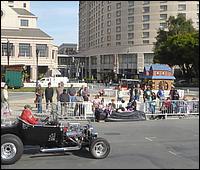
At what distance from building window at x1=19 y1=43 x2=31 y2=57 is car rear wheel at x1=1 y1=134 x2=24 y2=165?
76911 millimetres

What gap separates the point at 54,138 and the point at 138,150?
7.87 ft

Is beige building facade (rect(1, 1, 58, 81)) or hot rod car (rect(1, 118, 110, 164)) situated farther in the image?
beige building facade (rect(1, 1, 58, 81))

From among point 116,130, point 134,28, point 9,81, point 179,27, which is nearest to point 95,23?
point 134,28

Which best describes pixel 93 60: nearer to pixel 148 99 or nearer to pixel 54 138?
pixel 148 99

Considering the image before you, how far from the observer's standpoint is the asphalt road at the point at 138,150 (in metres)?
7.76

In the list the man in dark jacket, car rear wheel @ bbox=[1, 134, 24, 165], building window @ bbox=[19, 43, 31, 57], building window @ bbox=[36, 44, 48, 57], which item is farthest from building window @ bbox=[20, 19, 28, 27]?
car rear wheel @ bbox=[1, 134, 24, 165]

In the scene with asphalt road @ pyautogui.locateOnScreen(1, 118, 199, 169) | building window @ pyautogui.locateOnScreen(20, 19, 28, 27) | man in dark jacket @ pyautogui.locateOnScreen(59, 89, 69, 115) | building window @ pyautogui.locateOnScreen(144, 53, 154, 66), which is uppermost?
building window @ pyautogui.locateOnScreen(20, 19, 28, 27)

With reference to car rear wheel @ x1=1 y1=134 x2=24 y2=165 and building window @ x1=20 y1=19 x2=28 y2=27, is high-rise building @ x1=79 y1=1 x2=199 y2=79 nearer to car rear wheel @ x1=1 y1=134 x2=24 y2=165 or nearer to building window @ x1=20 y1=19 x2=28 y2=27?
building window @ x1=20 y1=19 x2=28 y2=27

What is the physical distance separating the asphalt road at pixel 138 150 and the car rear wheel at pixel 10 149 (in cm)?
18

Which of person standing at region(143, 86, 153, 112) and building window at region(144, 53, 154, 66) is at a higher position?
building window at region(144, 53, 154, 66)

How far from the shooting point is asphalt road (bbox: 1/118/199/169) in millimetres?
7758

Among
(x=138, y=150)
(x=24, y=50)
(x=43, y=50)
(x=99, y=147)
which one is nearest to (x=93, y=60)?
(x=43, y=50)

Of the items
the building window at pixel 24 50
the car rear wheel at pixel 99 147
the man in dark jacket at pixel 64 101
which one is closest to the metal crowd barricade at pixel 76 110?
the man in dark jacket at pixel 64 101

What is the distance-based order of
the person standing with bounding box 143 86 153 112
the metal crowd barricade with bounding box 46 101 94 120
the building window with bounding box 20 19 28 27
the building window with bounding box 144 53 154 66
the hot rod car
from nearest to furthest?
the hot rod car < the metal crowd barricade with bounding box 46 101 94 120 < the person standing with bounding box 143 86 153 112 < the building window with bounding box 20 19 28 27 < the building window with bounding box 144 53 154 66
